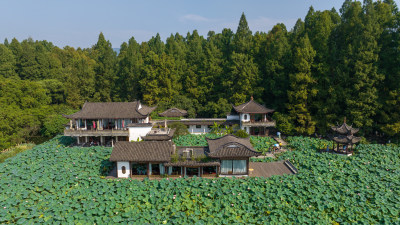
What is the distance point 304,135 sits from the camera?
1262 inches

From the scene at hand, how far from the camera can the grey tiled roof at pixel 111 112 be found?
28.6 metres

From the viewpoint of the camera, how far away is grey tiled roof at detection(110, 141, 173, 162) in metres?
19.2

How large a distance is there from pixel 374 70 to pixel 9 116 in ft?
138

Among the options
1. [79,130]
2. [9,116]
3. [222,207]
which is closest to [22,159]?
[79,130]

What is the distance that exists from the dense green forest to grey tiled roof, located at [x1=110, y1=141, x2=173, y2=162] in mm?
17204

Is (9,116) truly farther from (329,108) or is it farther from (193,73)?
(329,108)

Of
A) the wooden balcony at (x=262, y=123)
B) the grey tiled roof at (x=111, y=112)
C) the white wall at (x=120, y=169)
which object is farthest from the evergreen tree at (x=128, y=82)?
the white wall at (x=120, y=169)

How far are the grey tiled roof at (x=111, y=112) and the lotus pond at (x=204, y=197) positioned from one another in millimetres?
8482

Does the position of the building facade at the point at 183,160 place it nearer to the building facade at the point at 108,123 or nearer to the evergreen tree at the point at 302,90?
the building facade at the point at 108,123

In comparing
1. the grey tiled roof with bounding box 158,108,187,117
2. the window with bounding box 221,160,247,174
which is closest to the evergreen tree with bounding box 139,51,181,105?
the grey tiled roof with bounding box 158,108,187,117

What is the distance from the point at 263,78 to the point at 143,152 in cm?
2500

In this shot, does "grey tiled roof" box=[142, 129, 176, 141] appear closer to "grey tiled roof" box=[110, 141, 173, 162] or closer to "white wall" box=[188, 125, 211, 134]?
"grey tiled roof" box=[110, 141, 173, 162]

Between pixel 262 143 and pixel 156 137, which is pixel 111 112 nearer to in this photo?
pixel 156 137

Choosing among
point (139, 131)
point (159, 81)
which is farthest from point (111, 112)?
point (159, 81)
